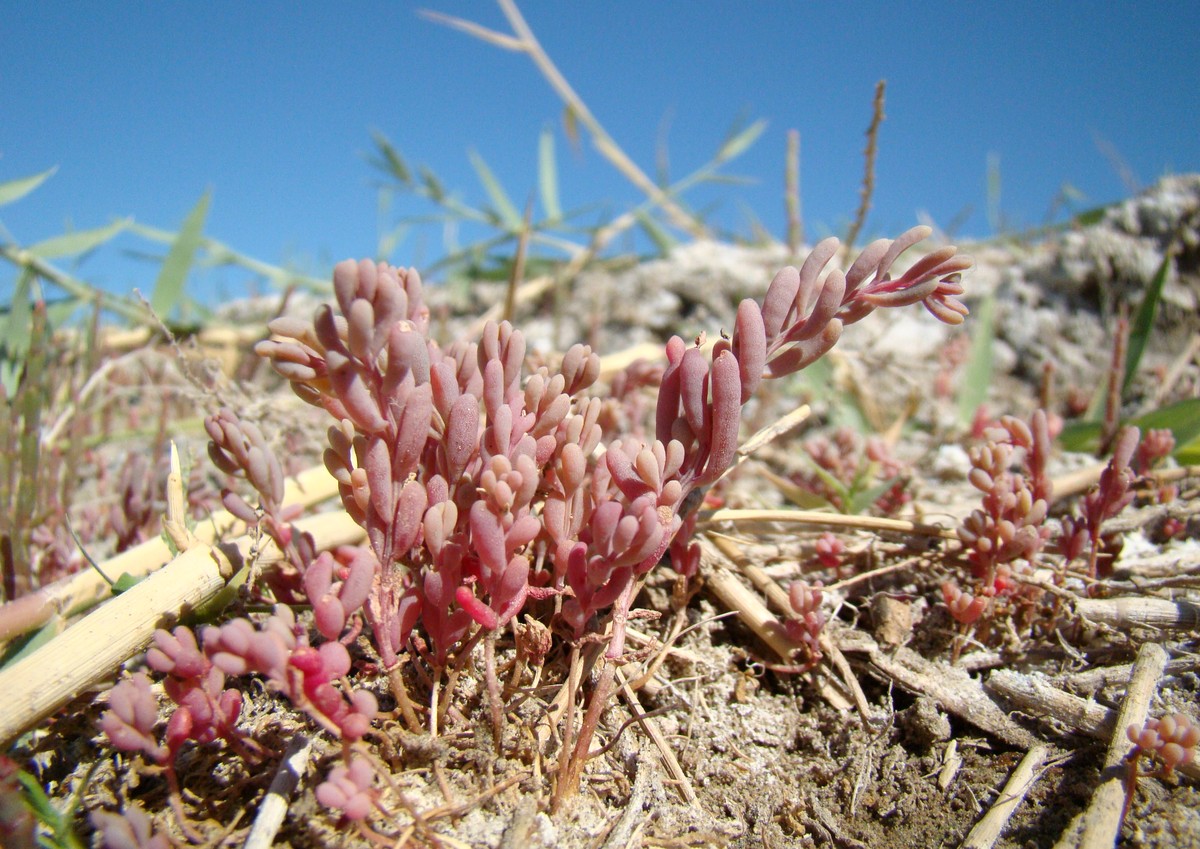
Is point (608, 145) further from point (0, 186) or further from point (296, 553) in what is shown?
point (296, 553)

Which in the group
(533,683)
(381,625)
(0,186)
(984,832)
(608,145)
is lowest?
(984,832)

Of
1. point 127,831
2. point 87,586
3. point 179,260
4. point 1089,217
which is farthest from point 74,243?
point 1089,217

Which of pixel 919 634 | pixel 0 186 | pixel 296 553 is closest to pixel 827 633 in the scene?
pixel 919 634

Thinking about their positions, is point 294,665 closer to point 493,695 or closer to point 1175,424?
point 493,695

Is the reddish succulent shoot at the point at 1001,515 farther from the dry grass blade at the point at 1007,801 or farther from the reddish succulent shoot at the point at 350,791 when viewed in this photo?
the reddish succulent shoot at the point at 350,791

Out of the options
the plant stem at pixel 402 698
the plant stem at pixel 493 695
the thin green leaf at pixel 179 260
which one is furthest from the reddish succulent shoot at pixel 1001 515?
the thin green leaf at pixel 179 260
